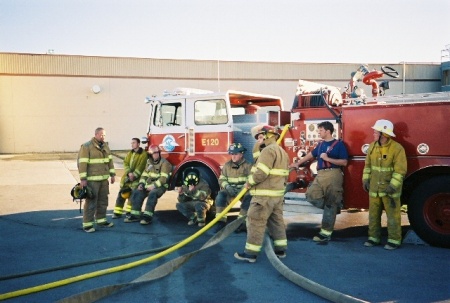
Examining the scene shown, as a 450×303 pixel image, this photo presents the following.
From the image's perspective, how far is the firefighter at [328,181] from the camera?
6254 mm

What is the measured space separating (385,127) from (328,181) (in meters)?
1.13

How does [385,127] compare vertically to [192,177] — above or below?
above

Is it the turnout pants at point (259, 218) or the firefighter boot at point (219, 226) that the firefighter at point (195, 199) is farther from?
the turnout pants at point (259, 218)

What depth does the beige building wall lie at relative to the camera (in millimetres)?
24422

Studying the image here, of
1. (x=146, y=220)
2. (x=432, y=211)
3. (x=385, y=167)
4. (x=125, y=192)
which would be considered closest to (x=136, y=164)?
(x=125, y=192)

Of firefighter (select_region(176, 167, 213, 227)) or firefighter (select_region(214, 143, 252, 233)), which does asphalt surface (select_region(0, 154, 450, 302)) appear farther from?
firefighter (select_region(214, 143, 252, 233))

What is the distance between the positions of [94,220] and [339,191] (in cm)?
451

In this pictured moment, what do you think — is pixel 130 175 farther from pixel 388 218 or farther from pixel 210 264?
pixel 388 218

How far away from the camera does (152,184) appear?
8078 mm

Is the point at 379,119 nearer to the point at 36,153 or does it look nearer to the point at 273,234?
the point at 273,234

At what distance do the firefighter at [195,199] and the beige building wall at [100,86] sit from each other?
1866 centimetres

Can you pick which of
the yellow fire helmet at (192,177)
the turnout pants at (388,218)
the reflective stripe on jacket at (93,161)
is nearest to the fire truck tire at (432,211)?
the turnout pants at (388,218)

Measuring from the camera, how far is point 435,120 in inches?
228

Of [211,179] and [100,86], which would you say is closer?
[211,179]
